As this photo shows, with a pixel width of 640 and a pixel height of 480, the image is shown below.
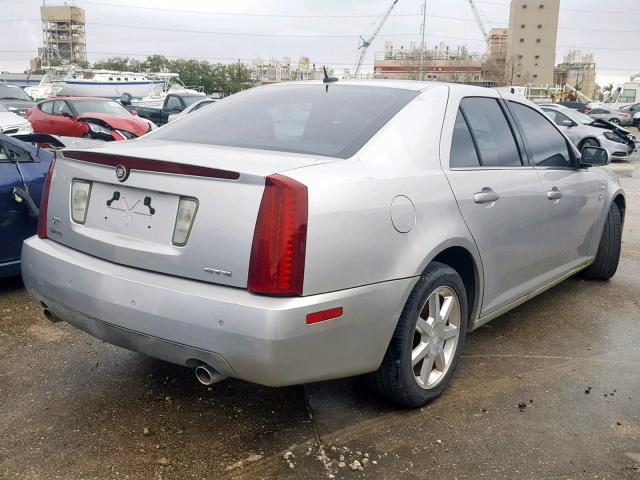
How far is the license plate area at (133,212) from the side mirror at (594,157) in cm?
313

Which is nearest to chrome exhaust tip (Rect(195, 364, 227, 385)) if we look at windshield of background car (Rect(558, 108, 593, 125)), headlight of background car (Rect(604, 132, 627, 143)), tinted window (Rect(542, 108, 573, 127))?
tinted window (Rect(542, 108, 573, 127))

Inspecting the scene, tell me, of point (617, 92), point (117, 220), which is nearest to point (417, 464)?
point (117, 220)

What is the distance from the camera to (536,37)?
383 feet

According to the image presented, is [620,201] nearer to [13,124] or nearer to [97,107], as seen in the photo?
[13,124]

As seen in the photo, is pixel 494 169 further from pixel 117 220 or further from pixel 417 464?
pixel 117 220

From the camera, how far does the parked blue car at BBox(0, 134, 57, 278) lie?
4.63 meters

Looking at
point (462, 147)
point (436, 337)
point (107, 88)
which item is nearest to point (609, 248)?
point (462, 147)

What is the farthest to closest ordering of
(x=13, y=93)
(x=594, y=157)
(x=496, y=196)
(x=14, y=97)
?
(x=13, y=93) < (x=14, y=97) < (x=594, y=157) < (x=496, y=196)

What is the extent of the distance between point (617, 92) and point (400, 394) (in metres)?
54.2

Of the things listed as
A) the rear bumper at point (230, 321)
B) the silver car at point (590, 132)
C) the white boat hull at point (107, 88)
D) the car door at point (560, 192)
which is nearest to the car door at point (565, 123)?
the silver car at point (590, 132)

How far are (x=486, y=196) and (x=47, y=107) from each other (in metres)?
14.8

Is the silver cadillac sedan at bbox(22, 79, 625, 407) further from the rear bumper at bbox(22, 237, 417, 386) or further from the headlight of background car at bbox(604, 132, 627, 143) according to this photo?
the headlight of background car at bbox(604, 132, 627, 143)

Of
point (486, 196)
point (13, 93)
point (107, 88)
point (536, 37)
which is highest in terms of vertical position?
point (536, 37)

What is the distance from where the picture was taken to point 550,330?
4.36m
